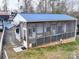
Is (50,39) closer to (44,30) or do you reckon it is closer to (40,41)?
(44,30)

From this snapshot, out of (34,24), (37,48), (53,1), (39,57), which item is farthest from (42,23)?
(53,1)

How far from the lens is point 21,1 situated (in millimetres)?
34000

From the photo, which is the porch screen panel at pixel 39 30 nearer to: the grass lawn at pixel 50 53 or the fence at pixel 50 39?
the fence at pixel 50 39

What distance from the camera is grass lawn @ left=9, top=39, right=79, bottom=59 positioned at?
11469 mm

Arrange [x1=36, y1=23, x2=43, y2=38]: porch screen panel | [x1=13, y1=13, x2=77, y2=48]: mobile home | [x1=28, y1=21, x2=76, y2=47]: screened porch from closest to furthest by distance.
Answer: [x1=13, y1=13, x2=77, y2=48]: mobile home → [x1=28, y1=21, x2=76, y2=47]: screened porch → [x1=36, y1=23, x2=43, y2=38]: porch screen panel

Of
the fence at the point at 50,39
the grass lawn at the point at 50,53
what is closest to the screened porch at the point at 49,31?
the fence at the point at 50,39

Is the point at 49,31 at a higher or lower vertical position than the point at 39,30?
lower

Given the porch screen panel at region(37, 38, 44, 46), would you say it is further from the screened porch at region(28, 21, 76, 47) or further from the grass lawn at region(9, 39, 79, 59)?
the grass lawn at region(9, 39, 79, 59)

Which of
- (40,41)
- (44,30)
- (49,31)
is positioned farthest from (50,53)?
(49,31)

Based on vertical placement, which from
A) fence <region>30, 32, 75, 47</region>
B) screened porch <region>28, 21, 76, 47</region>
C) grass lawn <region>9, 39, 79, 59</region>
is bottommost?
grass lawn <region>9, 39, 79, 59</region>

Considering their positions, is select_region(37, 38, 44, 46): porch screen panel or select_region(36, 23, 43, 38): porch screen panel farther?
select_region(36, 23, 43, 38): porch screen panel

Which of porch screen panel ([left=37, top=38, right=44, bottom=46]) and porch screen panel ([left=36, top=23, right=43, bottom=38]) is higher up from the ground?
porch screen panel ([left=36, top=23, right=43, bottom=38])

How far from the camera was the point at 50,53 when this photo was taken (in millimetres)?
12312

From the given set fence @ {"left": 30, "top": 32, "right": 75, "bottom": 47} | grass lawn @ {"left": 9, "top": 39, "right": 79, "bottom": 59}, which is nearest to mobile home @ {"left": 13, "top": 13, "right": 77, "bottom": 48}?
fence @ {"left": 30, "top": 32, "right": 75, "bottom": 47}
